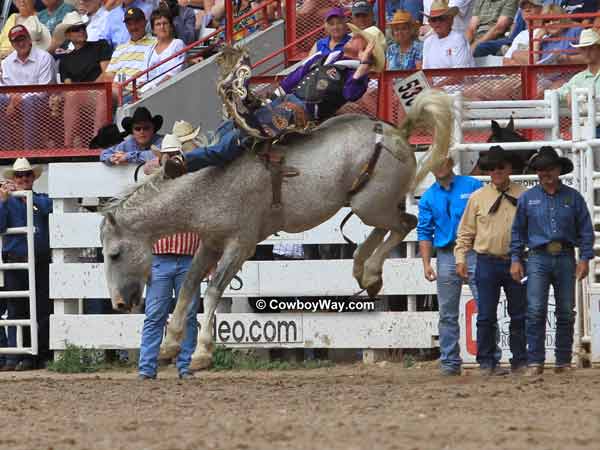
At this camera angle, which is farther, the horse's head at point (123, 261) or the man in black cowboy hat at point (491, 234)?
the man in black cowboy hat at point (491, 234)

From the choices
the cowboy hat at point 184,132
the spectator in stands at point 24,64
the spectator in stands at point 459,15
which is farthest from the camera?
the spectator in stands at point 24,64

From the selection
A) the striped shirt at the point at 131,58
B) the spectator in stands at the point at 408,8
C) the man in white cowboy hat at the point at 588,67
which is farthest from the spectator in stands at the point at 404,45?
the striped shirt at the point at 131,58

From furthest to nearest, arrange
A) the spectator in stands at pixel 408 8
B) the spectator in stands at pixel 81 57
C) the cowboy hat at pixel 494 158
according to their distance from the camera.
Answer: the spectator in stands at pixel 81 57 < the spectator in stands at pixel 408 8 < the cowboy hat at pixel 494 158

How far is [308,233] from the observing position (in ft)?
41.2

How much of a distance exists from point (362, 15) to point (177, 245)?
11.6ft

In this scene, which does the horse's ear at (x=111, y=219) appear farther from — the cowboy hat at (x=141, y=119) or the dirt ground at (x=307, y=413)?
the cowboy hat at (x=141, y=119)

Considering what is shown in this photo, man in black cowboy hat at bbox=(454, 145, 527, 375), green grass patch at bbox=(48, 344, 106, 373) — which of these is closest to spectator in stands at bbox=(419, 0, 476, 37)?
man in black cowboy hat at bbox=(454, 145, 527, 375)

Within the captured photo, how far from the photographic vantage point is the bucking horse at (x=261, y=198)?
393 inches

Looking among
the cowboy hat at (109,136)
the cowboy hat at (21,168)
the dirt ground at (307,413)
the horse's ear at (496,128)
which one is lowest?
the dirt ground at (307,413)

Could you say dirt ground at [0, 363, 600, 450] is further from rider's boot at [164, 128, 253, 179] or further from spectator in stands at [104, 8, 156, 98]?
spectator in stands at [104, 8, 156, 98]

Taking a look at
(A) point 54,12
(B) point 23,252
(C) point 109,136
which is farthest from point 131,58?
(B) point 23,252

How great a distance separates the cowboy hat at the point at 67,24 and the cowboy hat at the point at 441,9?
13.4ft

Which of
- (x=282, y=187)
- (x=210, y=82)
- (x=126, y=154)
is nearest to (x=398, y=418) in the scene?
(x=282, y=187)

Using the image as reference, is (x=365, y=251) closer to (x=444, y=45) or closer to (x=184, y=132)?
(x=184, y=132)
